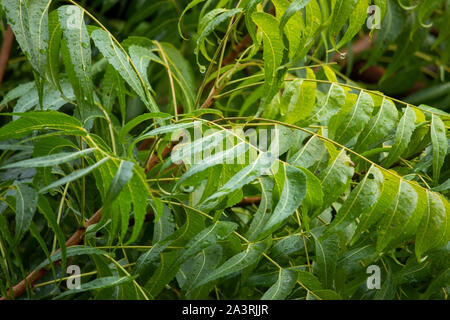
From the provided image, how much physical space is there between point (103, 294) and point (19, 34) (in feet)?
1.12

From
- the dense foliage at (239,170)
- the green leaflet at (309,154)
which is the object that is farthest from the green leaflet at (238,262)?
the green leaflet at (309,154)

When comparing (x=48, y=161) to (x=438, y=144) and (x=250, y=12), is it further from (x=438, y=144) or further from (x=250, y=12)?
(x=438, y=144)

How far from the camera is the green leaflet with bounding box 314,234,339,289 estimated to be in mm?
689

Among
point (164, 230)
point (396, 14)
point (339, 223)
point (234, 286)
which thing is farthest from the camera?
point (396, 14)

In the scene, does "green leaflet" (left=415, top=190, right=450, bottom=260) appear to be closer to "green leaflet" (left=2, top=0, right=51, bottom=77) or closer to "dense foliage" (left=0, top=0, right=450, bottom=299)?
"dense foliage" (left=0, top=0, right=450, bottom=299)

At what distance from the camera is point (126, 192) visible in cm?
50

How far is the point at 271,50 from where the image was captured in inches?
24.0

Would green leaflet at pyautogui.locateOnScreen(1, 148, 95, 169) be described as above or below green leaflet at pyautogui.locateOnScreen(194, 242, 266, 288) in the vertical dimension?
above

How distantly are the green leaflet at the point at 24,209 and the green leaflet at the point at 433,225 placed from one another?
445 millimetres

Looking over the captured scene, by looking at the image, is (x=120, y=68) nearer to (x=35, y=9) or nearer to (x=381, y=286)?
(x=35, y=9)

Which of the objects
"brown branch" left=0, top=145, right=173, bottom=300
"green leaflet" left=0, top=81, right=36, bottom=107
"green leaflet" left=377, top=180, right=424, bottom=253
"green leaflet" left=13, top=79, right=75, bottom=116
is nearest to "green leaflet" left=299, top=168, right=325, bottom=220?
"green leaflet" left=377, top=180, right=424, bottom=253

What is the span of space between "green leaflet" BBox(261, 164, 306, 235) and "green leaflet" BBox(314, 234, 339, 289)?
0.61ft

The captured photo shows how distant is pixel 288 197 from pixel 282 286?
0.61 ft

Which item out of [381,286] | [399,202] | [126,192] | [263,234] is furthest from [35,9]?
[381,286]
